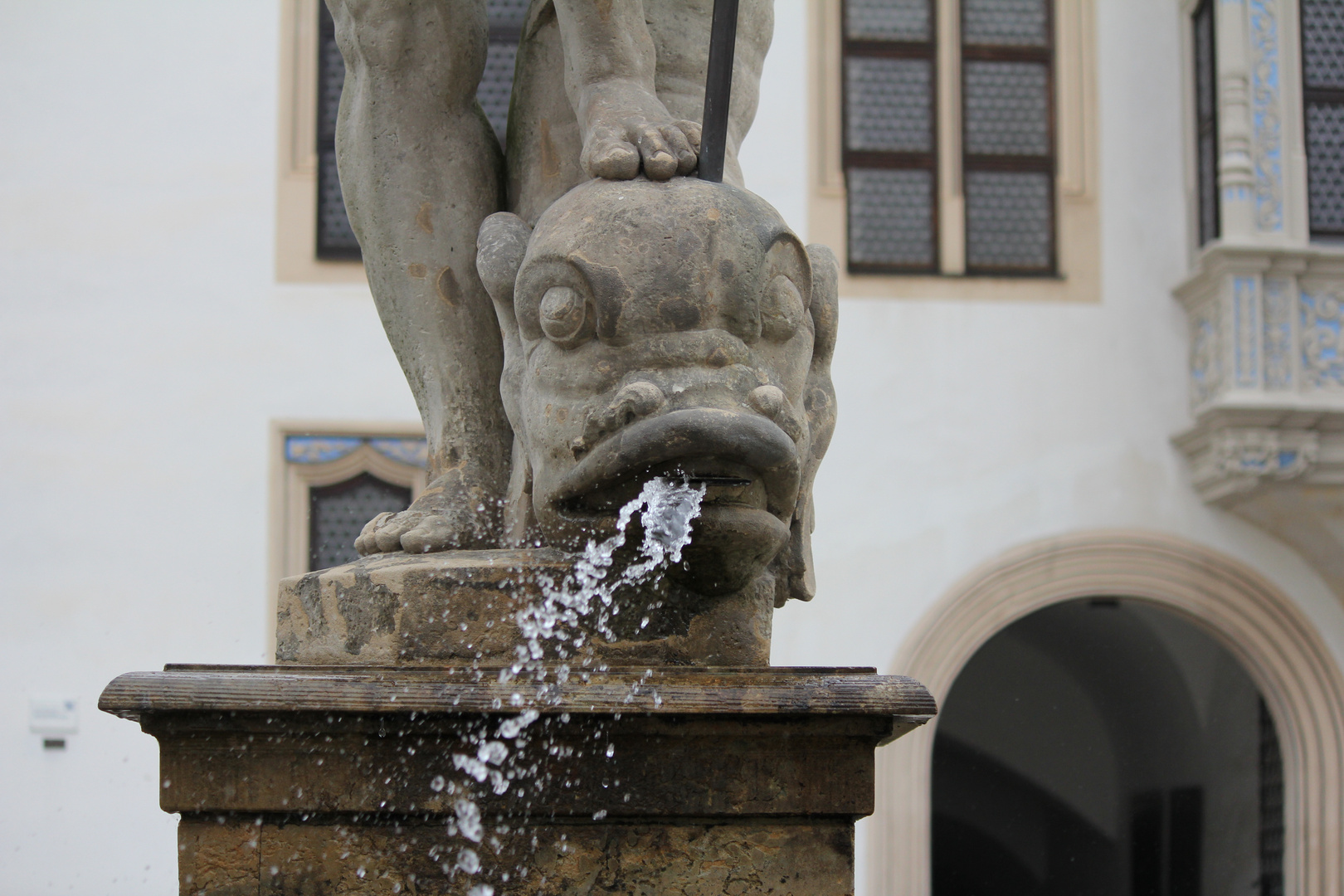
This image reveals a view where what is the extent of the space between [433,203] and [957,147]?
629cm

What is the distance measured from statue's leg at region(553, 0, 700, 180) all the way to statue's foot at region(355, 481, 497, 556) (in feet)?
1.60

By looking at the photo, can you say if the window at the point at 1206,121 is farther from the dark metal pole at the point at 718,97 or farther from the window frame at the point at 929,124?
the dark metal pole at the point at 718,97

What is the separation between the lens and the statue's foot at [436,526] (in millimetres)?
2277

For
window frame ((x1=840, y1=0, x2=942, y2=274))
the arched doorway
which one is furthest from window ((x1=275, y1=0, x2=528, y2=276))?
the arched doorway

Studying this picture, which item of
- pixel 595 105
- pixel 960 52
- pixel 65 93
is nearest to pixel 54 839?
pixel 65 93

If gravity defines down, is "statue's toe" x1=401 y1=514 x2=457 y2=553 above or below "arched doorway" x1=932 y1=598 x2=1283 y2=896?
above

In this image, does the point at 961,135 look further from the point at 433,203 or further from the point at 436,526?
the point at 436,526

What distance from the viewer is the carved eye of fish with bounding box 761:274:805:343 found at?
2072 millimetres

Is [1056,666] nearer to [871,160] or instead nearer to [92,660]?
[871,160]

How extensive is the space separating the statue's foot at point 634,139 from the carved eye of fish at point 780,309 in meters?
0.18

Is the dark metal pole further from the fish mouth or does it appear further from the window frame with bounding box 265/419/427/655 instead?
the window frame with bounding box 265/419/427/655

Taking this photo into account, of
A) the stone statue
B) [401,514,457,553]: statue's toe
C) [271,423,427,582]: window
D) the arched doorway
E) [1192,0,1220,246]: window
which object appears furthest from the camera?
the arched doorway

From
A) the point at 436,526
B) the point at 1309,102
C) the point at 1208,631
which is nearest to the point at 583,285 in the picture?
the point at 436,526

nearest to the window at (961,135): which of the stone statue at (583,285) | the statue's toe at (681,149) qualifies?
the stone statue at (583,285)
